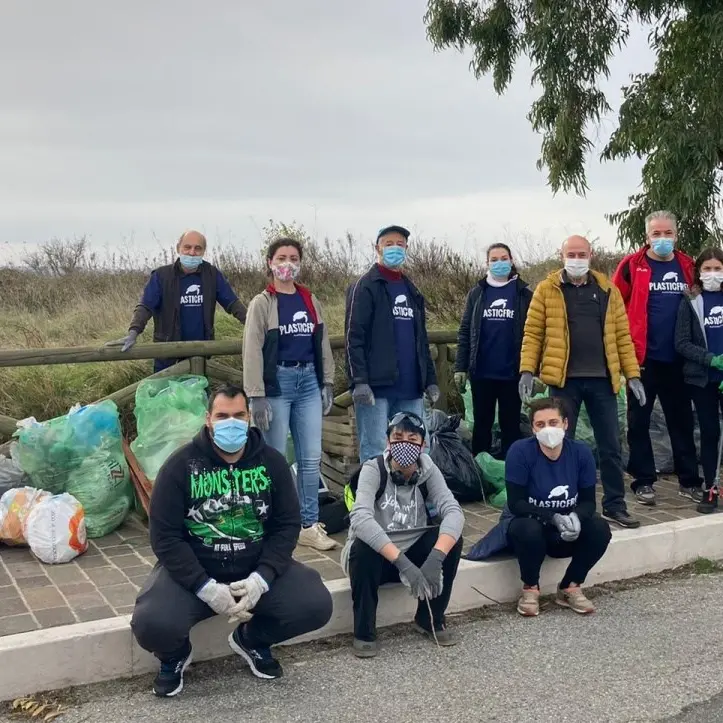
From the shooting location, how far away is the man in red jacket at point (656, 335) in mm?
5957

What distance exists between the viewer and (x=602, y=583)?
491 centimetres

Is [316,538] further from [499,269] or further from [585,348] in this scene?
[499,269]

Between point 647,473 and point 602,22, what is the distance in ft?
21.5

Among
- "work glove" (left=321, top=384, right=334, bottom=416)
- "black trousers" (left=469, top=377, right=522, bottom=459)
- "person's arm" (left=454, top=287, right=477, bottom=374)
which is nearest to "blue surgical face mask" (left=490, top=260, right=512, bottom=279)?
"person's arm" (left=454, top=287, right=477, bottom=374)

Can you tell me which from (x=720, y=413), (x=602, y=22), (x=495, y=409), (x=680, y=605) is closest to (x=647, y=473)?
(x=720, y=413)

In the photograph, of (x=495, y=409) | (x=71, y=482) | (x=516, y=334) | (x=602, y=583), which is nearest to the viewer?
(x=602, y=583)

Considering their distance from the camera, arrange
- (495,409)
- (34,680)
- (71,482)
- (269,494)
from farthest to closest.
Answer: (495,409) < (71,482) < (269,494) < (34,680)

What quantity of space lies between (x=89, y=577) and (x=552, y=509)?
2.42 meters

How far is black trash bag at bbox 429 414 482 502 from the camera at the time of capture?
6121mm

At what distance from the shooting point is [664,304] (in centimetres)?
597

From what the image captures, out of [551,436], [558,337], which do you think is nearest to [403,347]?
[558,337]

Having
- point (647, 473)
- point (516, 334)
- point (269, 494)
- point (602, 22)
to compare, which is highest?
point (602, 22)

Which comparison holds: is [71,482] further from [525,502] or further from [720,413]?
[720,413]

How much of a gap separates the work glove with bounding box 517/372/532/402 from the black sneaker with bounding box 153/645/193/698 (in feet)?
9.44
